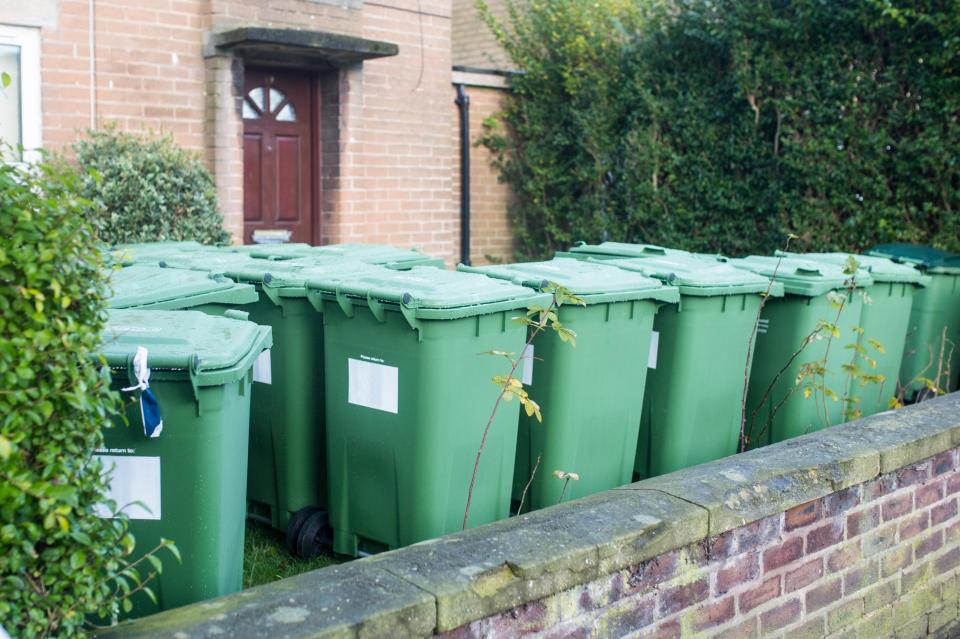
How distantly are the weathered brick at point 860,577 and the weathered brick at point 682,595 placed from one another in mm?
870

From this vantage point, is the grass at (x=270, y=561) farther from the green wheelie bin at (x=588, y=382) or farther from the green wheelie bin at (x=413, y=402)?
the green wheelie bin at (x=588, y=382)

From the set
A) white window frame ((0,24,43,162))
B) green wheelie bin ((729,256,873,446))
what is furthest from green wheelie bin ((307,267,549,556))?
white window frame ((0,24,43,162))

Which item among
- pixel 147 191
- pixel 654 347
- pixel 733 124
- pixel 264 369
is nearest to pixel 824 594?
pixel 654 347

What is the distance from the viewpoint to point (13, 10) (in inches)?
313

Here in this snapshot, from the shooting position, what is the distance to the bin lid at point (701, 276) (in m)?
4.58

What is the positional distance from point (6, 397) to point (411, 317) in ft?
5.61

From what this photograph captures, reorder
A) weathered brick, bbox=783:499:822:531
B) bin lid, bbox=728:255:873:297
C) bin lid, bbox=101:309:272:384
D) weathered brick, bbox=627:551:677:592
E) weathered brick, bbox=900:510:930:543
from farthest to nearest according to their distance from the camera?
1. bin lid, bbox=728:255:873:297
2. weathered brick, bbox=900:510:930:543
3. weathered brick, bbox=783:499:822:531
4. weathered brick, bbox=627:551:677:592
5. bin lid, bbox=101:309:272:384

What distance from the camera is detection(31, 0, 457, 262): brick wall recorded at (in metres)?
8.43

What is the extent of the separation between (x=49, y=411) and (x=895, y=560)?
134 inches

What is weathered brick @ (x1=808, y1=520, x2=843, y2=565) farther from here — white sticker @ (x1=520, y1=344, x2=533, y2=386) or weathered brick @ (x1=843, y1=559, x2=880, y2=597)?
white sticker @ (x1=520, y1=344, x2=533, y2=386)

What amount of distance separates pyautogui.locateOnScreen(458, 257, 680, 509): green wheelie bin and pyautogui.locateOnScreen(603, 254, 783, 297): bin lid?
12 centimetres

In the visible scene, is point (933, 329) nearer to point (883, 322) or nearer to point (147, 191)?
point (883, 322)

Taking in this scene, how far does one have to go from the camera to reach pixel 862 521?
393 centimetres

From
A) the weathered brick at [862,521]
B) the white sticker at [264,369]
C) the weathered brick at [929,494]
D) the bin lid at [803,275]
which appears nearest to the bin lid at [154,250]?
the white sticker at [264,369]
